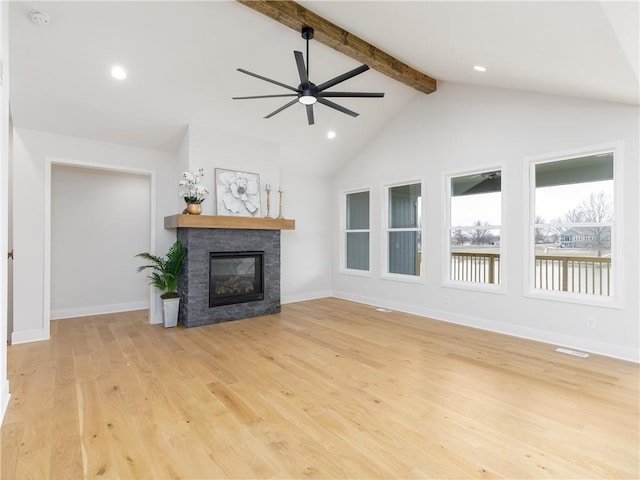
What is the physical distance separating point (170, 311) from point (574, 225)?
5360mm

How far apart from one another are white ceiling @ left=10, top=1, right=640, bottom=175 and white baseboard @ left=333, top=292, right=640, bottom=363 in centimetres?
257

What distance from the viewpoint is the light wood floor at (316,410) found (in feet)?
6.25

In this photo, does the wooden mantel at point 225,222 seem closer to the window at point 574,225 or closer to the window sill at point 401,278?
the window sill at point 401,278

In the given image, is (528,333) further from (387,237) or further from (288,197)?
(288,197)

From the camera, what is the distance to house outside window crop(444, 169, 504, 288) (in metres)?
4.71

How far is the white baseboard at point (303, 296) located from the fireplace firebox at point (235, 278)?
1096mm

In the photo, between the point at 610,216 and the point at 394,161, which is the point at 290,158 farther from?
the point at 610,216

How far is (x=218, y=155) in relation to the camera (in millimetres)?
5113

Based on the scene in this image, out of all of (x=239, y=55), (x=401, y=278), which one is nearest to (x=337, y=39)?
(x=239, y=55)

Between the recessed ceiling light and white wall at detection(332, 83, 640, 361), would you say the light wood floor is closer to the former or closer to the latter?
white wall at detection(332, 83, 640, 361)

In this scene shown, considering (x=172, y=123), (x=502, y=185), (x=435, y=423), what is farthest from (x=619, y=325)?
(x=172, y=123)

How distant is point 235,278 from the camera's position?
531 centimetres

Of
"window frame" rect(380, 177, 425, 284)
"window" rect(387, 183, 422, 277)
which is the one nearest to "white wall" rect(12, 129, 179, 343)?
"window frame" rect(380, 177, 425, 284)

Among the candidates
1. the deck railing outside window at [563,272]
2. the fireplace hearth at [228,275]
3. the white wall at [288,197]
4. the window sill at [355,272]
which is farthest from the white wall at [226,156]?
the deck railing outside window at [563,272]
